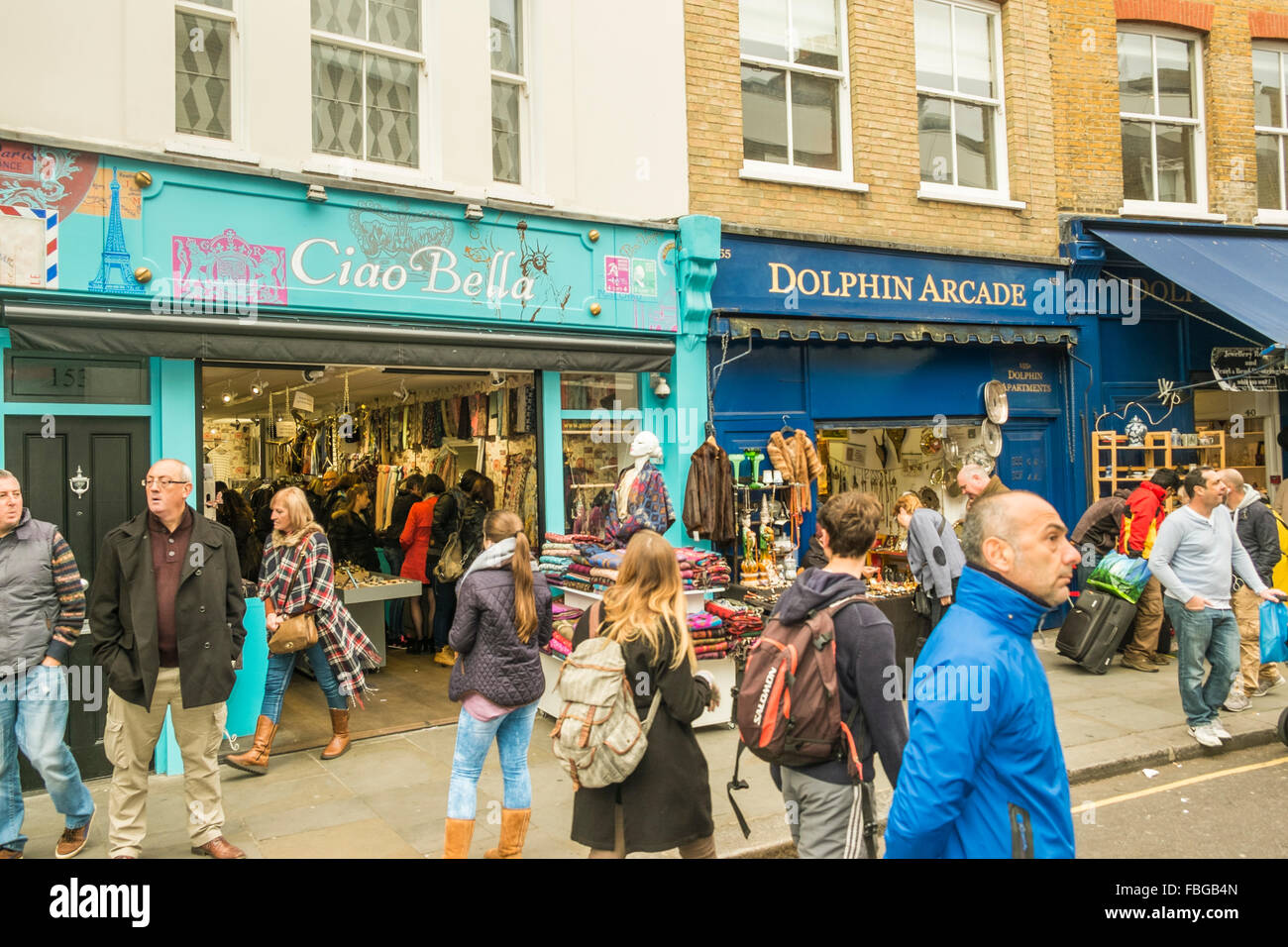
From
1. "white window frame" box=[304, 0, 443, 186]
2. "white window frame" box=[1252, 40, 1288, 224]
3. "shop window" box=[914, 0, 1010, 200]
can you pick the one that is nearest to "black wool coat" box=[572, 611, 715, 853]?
"white window frame" box=[304, 0, 443, 186]

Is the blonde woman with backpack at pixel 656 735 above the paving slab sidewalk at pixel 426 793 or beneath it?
above

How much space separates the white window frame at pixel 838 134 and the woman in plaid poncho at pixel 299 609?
6029 millimetres

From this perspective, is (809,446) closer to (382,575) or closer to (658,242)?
(658,242)

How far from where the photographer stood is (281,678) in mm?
7133

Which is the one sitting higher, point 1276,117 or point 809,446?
point 1276,117

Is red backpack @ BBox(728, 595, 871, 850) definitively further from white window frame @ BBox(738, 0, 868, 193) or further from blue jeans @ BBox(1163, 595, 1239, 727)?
white window frame @ BBox(738, 0, 868, 193)

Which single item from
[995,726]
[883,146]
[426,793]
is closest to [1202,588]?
[995,726]

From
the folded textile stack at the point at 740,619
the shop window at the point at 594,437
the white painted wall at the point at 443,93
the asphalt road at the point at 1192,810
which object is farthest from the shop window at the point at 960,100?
the asphalt road at the point at 1192,810

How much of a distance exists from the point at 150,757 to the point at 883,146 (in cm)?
981

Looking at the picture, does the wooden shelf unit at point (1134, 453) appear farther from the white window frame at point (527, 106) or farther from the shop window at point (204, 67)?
the shop window at point (204, 67)

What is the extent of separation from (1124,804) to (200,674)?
592cm

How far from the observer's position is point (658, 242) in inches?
375

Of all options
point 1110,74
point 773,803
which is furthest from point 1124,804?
point 1110,74

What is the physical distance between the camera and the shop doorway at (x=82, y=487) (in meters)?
6.60
